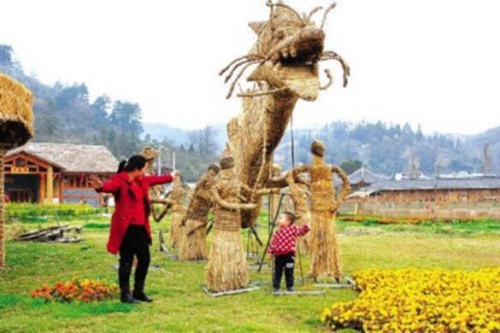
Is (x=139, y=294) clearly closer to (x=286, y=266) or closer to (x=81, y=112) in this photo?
(x=286, y=266)

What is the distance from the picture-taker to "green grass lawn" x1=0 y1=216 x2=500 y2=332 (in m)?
Result: 5.85

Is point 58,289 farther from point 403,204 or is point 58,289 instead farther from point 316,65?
point 403,204

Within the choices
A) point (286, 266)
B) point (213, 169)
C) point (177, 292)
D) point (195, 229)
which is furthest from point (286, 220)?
point (195, 229)

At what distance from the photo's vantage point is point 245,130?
888cm

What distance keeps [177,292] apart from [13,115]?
3525 mm

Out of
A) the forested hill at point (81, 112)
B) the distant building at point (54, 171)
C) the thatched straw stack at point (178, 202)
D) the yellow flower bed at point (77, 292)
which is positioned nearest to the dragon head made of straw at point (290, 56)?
the yellow flower bed at point (77, 292)

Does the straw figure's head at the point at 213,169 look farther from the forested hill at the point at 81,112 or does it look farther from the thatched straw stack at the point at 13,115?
the forested hill at the point at 81,112

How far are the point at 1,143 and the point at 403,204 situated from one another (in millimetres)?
25118

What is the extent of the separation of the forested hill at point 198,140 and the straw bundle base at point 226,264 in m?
41.0

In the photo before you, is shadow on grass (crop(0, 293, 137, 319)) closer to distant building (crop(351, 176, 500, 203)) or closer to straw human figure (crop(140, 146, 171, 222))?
straw human figure (crop(140, 146, 171, 222))

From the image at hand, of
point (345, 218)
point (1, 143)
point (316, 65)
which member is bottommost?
point (345, 218)

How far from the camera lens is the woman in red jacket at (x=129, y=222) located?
678 cm

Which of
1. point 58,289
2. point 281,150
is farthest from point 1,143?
point 281,150

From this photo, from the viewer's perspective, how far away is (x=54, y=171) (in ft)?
119
